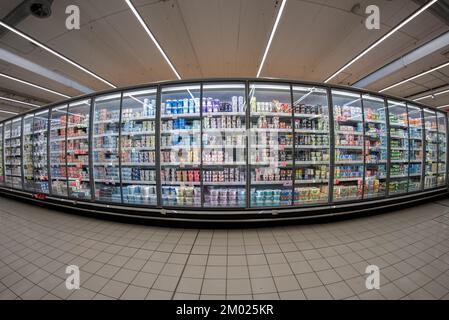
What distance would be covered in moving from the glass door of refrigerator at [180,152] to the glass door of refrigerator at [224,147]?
166mm

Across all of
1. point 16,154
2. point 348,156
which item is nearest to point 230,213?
point 348,156

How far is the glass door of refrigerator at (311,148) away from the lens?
301 cm

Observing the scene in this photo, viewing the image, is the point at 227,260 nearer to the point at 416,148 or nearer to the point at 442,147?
the point at 416,148

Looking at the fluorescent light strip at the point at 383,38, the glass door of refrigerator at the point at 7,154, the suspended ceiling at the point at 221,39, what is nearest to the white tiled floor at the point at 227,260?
the glass door of refrigerator at the point at 7,154

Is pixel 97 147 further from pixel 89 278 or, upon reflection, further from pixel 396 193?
pixel 396 193

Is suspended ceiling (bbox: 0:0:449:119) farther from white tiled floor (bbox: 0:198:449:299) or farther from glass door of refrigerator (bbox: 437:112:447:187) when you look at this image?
white tiled floor (bbox: 0:198:449:299)

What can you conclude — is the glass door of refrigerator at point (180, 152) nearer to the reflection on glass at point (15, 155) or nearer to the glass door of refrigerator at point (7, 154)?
the reflection on glass at point (15, 155)

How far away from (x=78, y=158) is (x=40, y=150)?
1904 millimetres

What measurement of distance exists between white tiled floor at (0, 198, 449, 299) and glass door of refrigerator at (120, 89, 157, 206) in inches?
25.4

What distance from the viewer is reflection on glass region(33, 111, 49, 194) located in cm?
414

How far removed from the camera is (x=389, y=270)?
1806mm

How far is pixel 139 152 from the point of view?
3127 mm

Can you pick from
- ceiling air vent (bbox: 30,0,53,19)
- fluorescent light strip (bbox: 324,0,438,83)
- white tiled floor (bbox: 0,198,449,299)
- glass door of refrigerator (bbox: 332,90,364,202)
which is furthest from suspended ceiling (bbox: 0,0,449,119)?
white tiled floor (bbox: 0,198,449,299)
